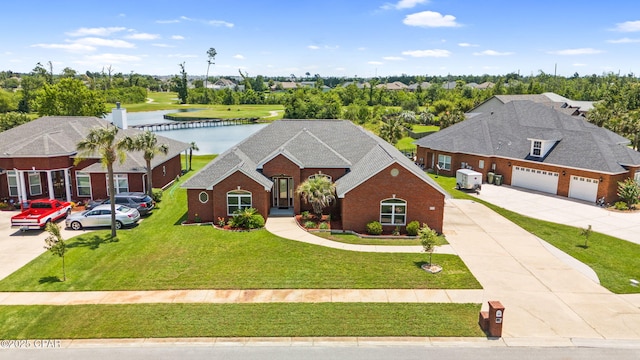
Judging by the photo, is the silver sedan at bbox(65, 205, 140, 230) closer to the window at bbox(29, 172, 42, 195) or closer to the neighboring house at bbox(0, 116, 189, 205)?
the neighboring house at bbox(0, 116, 189, 205)

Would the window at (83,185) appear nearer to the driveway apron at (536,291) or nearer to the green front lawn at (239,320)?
the green front lawn at (239,320)

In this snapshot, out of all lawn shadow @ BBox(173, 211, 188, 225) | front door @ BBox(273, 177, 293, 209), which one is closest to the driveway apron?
front door @ BBox(273, 177, 293, 209)

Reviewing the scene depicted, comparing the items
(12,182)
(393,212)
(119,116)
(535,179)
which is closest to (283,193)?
(393,212)

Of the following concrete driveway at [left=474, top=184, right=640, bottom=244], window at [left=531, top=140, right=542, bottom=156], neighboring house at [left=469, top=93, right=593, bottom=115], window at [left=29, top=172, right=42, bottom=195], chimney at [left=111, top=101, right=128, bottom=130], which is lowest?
concrete driveway at [left=474, top=184, right=640, bottom=244]

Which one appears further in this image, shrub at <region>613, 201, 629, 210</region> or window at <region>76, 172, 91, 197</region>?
window at <region>76, 172, 91, 197</region>

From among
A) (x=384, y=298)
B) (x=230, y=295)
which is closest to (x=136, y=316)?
(x=230, y=295)

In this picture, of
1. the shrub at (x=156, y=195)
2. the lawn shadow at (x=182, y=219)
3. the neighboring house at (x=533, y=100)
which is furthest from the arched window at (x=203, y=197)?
the neighboring house at (x=533, y=100)
